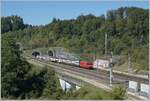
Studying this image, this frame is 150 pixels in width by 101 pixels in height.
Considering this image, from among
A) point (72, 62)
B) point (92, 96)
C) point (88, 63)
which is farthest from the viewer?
point (72, 62)

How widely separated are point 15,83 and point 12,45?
313cm

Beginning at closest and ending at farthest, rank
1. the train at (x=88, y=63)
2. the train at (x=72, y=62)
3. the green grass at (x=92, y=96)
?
1. the green grass at (x=92, y=96)
2. the train at (x=88, y=63)
3. the train at (x=72, y=62)

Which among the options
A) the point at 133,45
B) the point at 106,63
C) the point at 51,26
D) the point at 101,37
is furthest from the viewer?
the point at 51,26

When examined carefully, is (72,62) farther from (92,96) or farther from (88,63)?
(92,96)

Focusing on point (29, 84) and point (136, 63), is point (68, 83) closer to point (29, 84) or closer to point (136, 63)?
point (29, 84)

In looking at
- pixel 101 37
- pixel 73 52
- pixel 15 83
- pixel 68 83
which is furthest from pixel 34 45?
pixel 15 83

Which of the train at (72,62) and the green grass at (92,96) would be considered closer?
the green grass at (92,96)

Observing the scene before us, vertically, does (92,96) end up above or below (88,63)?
above

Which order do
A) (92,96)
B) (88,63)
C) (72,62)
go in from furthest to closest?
(72,62)
(88,63)
(92,96)

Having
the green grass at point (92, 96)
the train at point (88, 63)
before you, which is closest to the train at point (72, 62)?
the train at point (88, 63)

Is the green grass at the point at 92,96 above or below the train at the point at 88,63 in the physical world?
above

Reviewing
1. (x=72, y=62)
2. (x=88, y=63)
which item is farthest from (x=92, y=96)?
(x=72, y=62)

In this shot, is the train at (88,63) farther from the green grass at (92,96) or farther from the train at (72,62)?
the green grass at (92,96)

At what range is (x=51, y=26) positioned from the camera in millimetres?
40344
